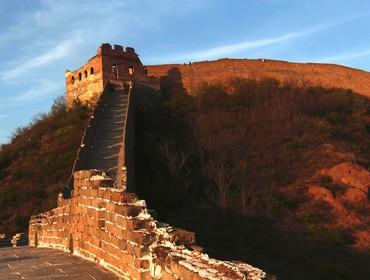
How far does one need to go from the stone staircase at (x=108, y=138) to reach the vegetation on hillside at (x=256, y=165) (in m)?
1.59

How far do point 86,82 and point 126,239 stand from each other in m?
22.6

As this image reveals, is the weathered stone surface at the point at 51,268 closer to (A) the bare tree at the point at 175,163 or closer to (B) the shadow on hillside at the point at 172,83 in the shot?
(A) the bare tree at the point at 175,163

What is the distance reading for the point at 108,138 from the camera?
65.9ft

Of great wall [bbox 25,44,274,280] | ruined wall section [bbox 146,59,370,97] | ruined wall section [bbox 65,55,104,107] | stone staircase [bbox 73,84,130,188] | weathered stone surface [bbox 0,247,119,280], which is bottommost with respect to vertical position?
weathered stone surface [bbox 0,247,119,280]

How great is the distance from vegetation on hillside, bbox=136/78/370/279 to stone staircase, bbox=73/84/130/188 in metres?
1.59

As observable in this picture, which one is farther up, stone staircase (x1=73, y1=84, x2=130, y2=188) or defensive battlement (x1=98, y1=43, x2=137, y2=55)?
defensive battlement (x1=98, y1=43, x2=137, y2=55)

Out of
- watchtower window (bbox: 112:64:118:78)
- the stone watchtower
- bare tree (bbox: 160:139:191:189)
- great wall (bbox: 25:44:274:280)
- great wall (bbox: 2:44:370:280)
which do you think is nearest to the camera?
great wall (bbox: 25:44:274:280)

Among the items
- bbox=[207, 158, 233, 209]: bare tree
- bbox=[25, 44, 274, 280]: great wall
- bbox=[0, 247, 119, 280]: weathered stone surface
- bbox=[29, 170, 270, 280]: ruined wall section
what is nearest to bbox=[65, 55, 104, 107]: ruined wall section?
bbox=[207, 158, 233, 209]: bare tree

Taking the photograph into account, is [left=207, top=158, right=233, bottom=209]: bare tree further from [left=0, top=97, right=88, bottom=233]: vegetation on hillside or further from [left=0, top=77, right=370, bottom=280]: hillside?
[left=0, top=97, right=88, bottom=233]: vegetation on hillside

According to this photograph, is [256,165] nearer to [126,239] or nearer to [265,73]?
[265,73]

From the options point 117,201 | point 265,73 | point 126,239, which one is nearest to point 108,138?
point 117,201

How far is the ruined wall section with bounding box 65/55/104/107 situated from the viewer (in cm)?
2678

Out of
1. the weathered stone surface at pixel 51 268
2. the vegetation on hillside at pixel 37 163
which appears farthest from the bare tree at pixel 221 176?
the weathered stone surface at pixel 51 268

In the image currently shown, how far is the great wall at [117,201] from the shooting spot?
16.4 feet
